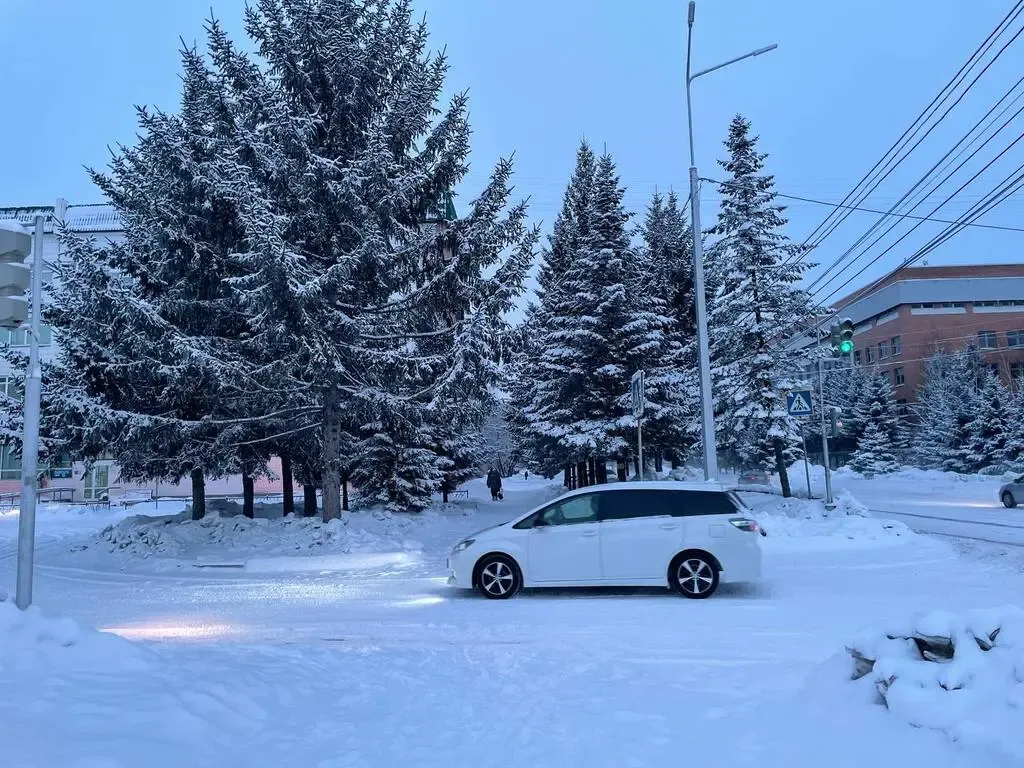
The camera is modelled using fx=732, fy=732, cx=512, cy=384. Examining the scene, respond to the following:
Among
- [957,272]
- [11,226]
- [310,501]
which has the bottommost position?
[310,501]

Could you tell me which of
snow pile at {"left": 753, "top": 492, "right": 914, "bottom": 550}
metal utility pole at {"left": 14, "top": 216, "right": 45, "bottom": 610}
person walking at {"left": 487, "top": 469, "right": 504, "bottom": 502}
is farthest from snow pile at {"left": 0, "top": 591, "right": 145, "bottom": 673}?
person walking at {"left": 487, "top": 469, "right": 504, "bottom": 502}

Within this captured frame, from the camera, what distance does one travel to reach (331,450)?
17.4 m

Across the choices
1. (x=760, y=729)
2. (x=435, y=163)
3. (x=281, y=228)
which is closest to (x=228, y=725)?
(x=760, y=729)

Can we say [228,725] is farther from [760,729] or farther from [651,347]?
[651,347]

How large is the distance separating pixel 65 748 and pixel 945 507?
29.4 metres

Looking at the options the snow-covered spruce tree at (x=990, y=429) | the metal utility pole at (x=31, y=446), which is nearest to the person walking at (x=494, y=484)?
the snow-covered spruce tree at (x=990, y=429)

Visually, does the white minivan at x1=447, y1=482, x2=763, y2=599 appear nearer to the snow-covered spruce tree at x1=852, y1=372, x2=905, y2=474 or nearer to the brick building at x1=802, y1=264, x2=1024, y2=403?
the snow-covered spruce tree at x1=852, y1=372, x2=905, y2=474

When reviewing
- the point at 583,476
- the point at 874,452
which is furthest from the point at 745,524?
the point at 874,452

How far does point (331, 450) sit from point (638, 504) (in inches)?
364

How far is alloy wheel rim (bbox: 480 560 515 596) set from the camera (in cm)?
1038

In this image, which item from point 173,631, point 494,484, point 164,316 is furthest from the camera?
point 494,484

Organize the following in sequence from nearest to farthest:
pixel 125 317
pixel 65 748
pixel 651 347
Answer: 1. pixel 65 748
2. pixel 125 317
3. pixel 651 347

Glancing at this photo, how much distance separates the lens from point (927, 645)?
4711mm

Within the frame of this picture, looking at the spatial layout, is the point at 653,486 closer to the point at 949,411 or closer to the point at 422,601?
the point at 422,601
